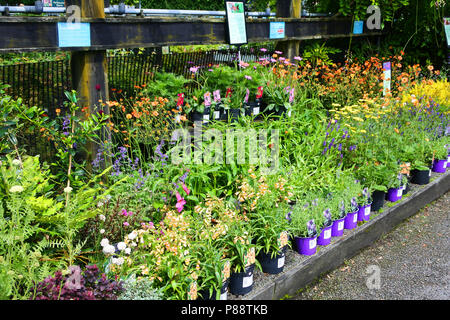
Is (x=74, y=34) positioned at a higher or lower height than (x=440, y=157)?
higher

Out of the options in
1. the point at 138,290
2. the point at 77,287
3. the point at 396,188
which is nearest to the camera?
the point at 77,287

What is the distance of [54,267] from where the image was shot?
8.23 feet

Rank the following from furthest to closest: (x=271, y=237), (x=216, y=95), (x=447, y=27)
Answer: (x=447, y=27) → (x=216, y=95) → (x=271, y=237)

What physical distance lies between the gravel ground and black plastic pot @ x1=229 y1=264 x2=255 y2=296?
480 millimetres

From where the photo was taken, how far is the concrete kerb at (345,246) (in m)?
2.98

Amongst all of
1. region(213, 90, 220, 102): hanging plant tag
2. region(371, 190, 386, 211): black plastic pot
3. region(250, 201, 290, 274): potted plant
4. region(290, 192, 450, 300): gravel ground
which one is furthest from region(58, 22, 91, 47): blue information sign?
region(371, 190, 386, 211): black plastic pot

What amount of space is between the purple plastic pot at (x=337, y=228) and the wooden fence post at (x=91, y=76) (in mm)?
1832

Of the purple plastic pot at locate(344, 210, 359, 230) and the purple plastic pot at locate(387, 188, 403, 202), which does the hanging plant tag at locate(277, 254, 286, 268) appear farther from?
the purple plastic pot at locate(387, 188, 403, 202)

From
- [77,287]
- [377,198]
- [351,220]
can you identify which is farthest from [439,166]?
[77,287]

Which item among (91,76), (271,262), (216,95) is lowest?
(271,262)

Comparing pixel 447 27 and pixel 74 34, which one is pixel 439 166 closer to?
pixel 447 27

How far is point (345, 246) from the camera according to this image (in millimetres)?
3592

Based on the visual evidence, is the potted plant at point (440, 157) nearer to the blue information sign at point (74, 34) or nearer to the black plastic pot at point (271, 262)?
the black plastic pot at point (271, 262)

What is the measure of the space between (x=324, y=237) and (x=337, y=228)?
0.21 meters
